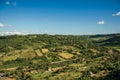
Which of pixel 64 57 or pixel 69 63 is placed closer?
pixel 69 63

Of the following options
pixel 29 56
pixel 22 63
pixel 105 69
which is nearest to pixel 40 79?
pixel 105 69

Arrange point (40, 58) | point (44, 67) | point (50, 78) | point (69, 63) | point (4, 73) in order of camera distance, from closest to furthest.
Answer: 1. point (50, 78)
2. point (4, 73)
3. point (44, 67)
4. point (69, 63)
5. point (40, 58)

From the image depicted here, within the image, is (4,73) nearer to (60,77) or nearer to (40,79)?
(40,79)

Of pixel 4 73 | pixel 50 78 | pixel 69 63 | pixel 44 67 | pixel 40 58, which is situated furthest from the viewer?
pixel 40 58

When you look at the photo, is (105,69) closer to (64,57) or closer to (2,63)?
(64,57)

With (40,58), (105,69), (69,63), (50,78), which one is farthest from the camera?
(40,58)

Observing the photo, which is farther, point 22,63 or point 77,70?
point 22,63

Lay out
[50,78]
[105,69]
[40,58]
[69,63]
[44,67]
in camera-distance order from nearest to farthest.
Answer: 1. [50,78]
2. [105,69]
3. [44,67]
4. [69,63]
5. [40,58]

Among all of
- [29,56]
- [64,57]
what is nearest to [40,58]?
[29,56]

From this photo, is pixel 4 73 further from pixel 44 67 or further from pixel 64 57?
pixel 64 57
